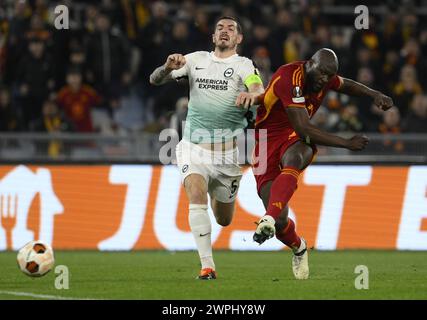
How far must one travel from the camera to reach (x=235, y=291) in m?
9.21

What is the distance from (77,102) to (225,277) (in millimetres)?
7460

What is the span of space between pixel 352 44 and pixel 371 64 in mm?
577

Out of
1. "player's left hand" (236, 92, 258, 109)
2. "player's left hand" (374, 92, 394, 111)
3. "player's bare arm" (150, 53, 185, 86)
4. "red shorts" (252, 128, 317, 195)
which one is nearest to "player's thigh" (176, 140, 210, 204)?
"red shorts" (252, 128, 317, 195)

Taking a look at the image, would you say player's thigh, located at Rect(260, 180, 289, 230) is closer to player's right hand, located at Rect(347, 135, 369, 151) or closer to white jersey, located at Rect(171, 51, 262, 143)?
white jersey, located at Rect(171, 51, 262, 143)

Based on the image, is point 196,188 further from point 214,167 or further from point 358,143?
point 358,143

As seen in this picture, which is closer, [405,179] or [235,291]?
[235,291]

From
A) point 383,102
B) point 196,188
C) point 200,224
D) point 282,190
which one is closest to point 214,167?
point 196,188

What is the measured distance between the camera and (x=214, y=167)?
10961 mm

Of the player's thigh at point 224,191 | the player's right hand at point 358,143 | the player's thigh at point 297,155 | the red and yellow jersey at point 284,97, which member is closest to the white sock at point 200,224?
the player's thigh at point 224,191

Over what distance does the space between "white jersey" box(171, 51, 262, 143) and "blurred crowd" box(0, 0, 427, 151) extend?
18.6 ft

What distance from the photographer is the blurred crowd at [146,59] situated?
17.6 meters

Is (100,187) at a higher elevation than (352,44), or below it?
below
